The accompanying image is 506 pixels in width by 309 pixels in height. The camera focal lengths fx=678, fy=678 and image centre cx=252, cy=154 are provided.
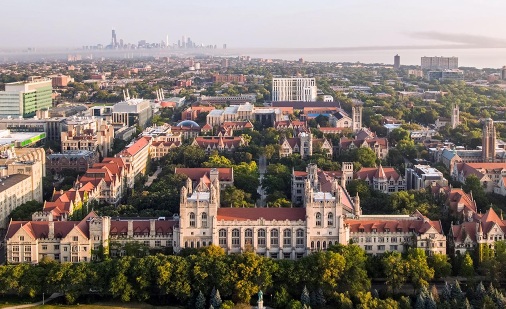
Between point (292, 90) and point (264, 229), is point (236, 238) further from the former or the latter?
point (292, 90)

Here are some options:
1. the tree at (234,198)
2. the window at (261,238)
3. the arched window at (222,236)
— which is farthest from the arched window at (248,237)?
the tree at (234,198)

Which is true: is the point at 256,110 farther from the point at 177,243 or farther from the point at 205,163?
the point at 177,243

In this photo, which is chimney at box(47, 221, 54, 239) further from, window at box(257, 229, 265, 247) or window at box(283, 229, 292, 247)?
window at box(283, 229, 292, 247)

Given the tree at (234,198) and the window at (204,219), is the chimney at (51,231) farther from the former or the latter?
the tree at (234,198)

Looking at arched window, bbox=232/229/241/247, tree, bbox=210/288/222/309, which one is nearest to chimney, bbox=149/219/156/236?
arched window, bbox=232/229/241/247

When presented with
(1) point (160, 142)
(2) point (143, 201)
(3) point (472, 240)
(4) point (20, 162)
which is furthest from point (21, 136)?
(3) point (472, 240)

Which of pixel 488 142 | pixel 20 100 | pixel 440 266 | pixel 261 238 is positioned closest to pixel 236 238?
pixel 261 238
